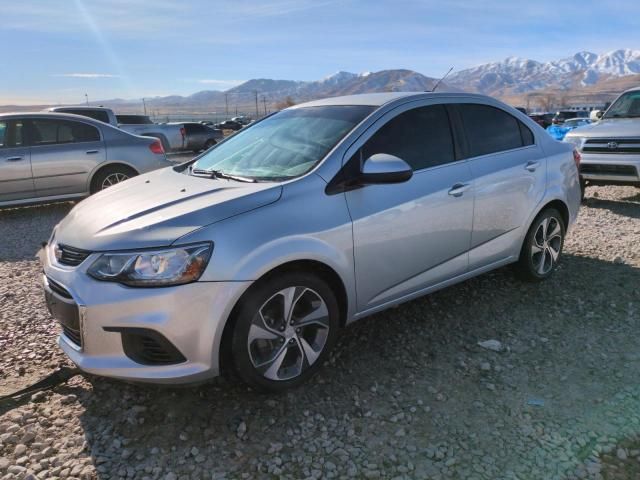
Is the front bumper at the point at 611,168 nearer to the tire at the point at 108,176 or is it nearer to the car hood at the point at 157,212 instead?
the car hood at the point at 157,212

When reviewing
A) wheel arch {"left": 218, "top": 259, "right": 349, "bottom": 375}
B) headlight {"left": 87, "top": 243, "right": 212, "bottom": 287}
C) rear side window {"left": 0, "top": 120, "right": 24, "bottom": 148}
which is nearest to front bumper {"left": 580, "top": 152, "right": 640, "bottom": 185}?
wheel arch {"left": 218, "top": 259, "right": 349, "bottom": 375}

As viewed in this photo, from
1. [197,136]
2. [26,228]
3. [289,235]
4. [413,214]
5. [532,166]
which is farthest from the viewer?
[197,136]

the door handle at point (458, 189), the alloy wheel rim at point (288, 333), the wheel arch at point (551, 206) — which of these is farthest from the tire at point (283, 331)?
the wheel arch at point (551, 206)

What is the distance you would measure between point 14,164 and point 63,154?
0.68 meters

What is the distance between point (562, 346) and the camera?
138 inches

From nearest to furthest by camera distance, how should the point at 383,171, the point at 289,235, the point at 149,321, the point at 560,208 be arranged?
the point at 149,321, the point at 289,235, the point at 383,171, the point at 560,208

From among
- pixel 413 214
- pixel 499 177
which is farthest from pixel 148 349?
pixel 499 177

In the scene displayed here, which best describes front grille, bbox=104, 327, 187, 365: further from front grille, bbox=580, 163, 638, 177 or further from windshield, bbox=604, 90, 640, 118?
windshield, bbox=604, 90, 640, 118

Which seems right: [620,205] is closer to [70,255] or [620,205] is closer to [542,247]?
[542,247]

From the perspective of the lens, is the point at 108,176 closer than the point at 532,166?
No

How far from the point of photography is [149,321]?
2.47 metres

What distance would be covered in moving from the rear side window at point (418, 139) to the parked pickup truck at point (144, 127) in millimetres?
10327

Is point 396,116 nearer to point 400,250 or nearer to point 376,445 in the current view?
point 400,250

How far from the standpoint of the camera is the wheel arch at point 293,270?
2.66 m
